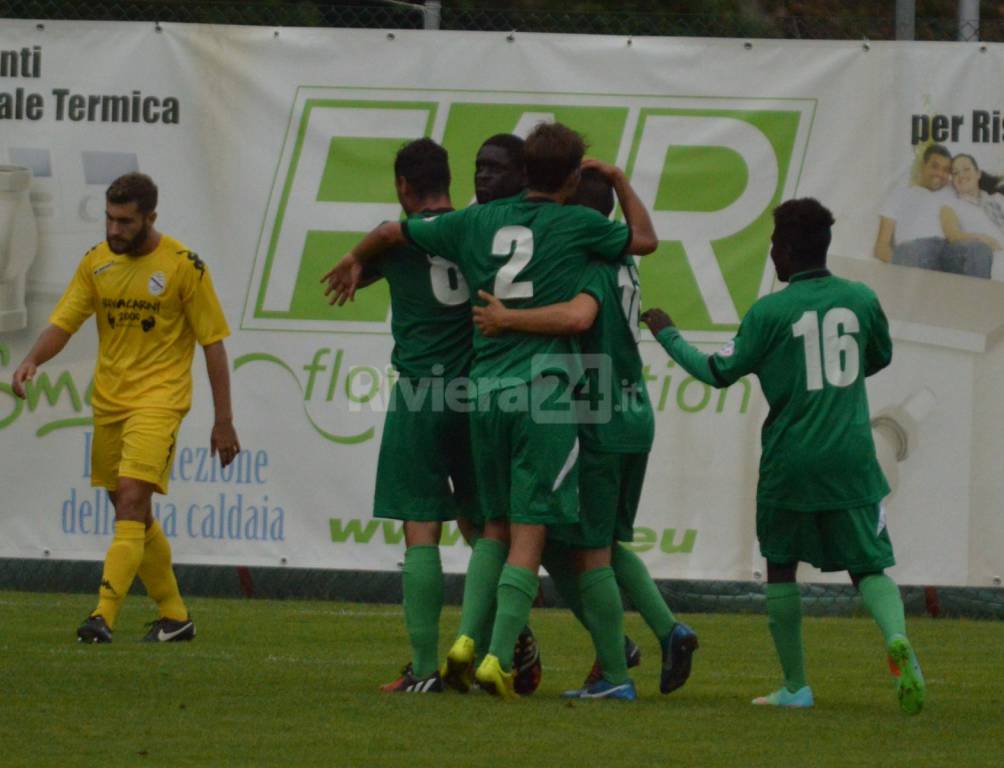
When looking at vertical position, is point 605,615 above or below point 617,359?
below

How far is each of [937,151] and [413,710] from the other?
5680 mm

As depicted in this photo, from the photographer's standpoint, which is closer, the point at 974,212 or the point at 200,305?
the point at 200,305

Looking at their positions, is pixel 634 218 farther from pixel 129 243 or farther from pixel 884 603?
pixel 129 243

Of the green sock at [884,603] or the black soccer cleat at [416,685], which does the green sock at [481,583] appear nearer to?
the black soccer cleat at [416,685]

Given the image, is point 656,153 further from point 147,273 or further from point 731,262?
point 147,273

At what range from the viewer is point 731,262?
10984 millimetres

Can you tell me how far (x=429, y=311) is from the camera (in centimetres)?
707

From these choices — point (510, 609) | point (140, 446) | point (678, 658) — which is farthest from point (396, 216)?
point (510, 609)

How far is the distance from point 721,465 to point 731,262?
107 centimetres

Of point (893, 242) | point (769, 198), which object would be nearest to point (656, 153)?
point (769, 198)

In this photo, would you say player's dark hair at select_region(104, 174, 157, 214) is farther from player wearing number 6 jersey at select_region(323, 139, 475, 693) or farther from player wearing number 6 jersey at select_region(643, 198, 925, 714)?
player wearing number 6 jersey at select_region(643, 198, 925, 714)

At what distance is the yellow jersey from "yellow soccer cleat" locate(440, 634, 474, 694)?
252cm

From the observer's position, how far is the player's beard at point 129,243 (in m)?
8.62

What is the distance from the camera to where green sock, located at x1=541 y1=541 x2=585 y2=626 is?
23.4ft
